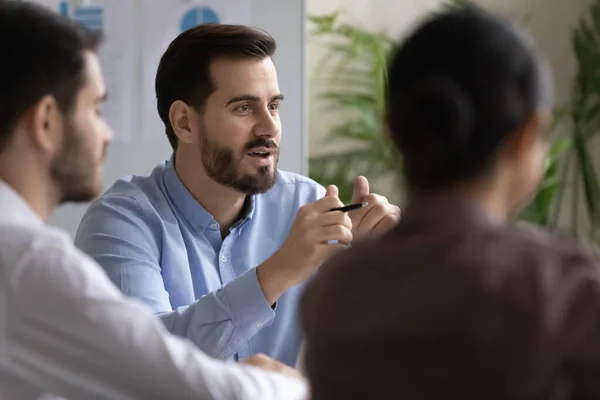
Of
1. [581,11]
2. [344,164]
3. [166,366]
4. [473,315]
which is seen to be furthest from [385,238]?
[581,11]

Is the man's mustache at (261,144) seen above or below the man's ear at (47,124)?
below

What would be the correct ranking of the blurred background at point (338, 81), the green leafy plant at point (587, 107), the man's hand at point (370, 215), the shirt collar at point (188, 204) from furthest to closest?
the green leafy plant at point (587, 107) → the blurred background at point (338, 81) → the shirt collar at point (188, 204) → the man's hand at point (370, 215)

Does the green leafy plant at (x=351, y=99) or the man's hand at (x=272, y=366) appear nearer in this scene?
the man's hand at (x=272, y=366)

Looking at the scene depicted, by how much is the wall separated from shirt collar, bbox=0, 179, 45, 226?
254 cm

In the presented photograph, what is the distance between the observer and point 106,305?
115 cm

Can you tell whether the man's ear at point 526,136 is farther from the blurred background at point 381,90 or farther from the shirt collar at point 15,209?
the blurred background at point 381,90

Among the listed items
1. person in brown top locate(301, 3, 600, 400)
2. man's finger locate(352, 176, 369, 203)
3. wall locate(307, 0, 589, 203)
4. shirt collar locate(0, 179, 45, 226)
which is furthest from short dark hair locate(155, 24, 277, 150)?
wall locate(307, 0, 589, 203)

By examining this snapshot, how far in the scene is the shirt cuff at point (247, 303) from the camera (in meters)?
1.69

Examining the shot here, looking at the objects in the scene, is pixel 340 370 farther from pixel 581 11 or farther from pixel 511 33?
pixel 581 11

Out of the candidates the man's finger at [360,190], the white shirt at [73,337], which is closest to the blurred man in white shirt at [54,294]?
the white shirt at [73,337]

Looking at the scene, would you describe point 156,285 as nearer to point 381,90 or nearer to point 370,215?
point 370,215

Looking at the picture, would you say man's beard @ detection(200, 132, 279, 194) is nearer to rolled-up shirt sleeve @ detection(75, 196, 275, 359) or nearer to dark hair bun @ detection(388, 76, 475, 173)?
rolled-up shirt sleeve @ detection(75, 196, 275, 359)

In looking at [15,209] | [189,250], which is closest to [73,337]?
[15,209]

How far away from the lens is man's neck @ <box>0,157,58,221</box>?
1.28 metres
